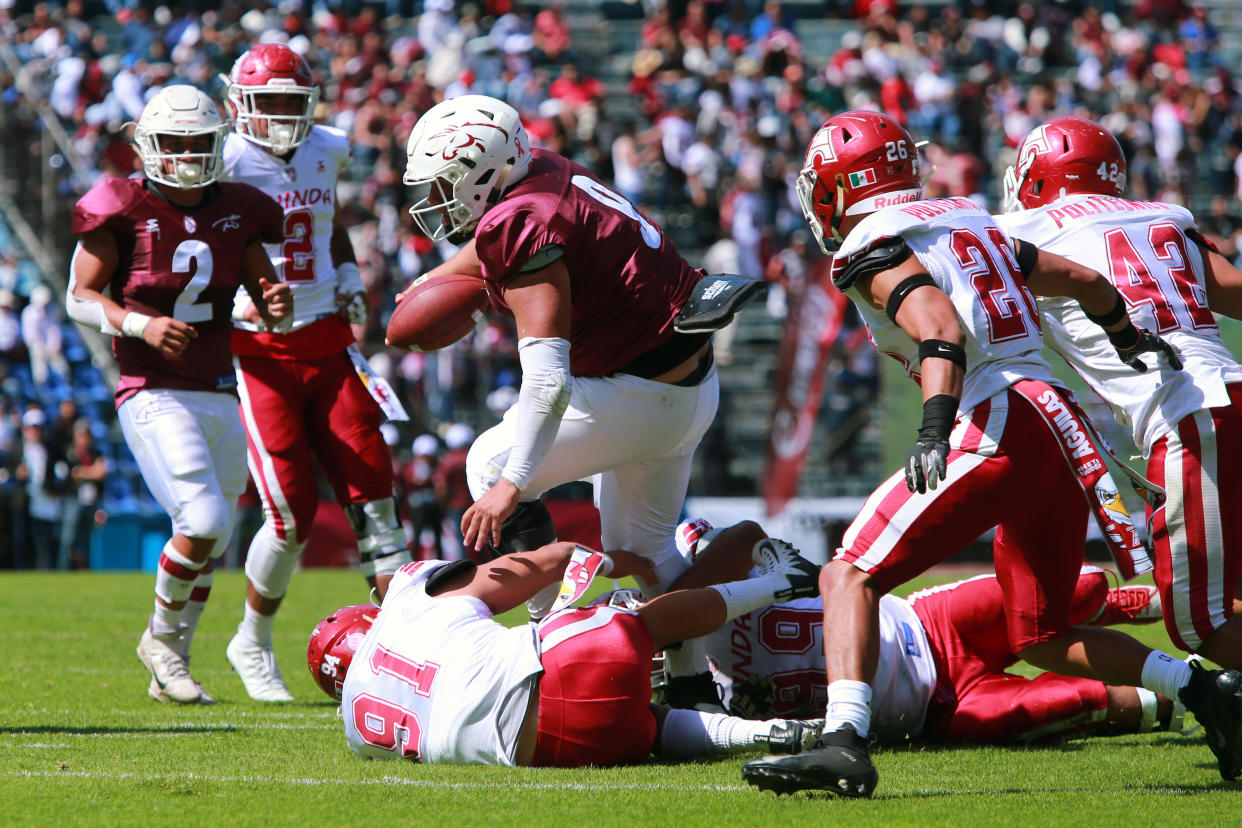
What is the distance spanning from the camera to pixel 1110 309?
389 cm

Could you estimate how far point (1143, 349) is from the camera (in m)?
3.99

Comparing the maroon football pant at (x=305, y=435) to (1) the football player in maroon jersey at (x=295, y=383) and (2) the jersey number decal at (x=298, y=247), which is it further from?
(2) the jersey number decal at (x=298, y=247)

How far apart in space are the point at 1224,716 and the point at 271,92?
446cm

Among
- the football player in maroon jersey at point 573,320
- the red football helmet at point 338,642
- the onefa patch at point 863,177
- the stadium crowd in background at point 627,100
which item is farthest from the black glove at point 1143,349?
the stadium crowd in background at point 627,100

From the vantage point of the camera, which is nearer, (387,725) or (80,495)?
(387,725)

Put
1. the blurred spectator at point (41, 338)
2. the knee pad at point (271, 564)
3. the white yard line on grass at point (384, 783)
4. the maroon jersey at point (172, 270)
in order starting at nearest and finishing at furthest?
the white yard line on grass at point (384, 783)
the maroon jersey at point (172, 270)
the knee pad at point (271, 564)
the blurred spectator at point (41, 338)

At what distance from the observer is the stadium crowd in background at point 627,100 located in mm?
14695

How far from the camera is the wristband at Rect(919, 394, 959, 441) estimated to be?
3311 mm

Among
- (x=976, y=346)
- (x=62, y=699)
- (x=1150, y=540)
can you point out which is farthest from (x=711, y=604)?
(x=62, y=699)

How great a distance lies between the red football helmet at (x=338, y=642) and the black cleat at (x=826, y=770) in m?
1.55

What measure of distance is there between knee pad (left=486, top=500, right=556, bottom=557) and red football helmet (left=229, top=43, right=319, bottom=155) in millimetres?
2394

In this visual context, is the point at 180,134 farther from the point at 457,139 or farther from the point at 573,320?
the point at 573,320

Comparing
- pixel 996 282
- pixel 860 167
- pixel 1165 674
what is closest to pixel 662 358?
pixel 860 167

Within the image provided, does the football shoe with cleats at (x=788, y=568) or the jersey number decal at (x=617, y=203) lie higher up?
the jersey number decal at (x=617, y=203)
